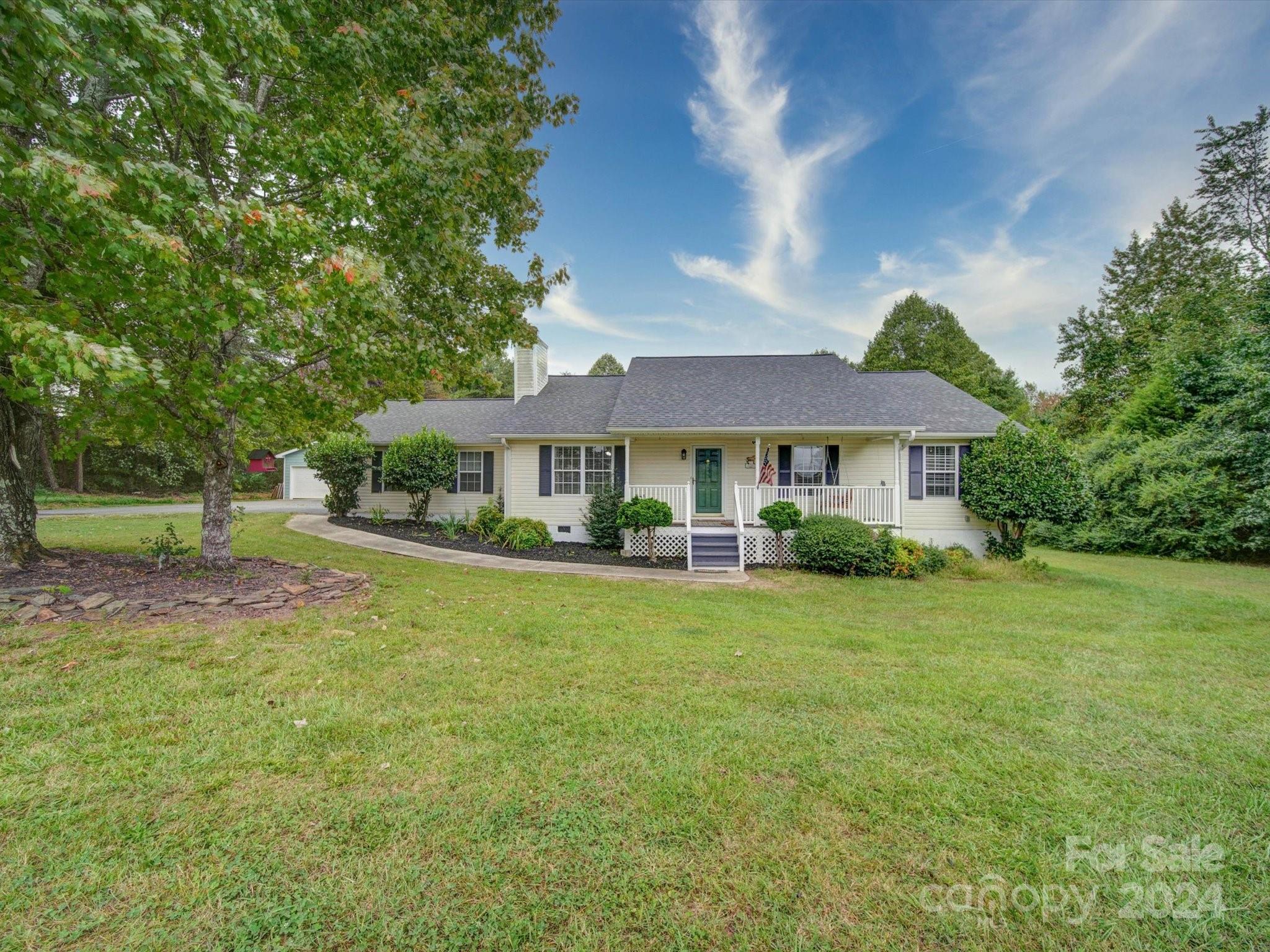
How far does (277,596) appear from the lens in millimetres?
6055

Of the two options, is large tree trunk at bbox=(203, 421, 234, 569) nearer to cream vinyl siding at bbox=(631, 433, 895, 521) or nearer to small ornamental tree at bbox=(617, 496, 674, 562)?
small ornamental tree at bbox=(617, 496, 674, 562)

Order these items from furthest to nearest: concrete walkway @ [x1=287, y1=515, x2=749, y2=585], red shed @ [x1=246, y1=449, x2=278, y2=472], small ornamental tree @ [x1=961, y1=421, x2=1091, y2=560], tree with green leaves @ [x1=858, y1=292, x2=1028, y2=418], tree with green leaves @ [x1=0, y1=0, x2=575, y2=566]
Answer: red shed @ [x1=246, y1=449, x2=278, y2=472]
tree with green leaves @ [x1=858, y1=292, x2=1028, y2=418]
small ornamental tree @ [x1=961, y1=421, x2=1091, y2=560]
concrete walkway @ [x1=287, y1=515, x2=749, y2=585]
tree with green leaves @ [x1=0, y1=0, x2=575, y2=566]

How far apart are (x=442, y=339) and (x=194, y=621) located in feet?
16.1

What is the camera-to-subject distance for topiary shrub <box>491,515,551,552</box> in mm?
12078

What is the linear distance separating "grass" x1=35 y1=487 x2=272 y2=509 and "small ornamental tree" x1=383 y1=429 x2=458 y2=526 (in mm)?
10531

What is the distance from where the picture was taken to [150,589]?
5797 millimetres

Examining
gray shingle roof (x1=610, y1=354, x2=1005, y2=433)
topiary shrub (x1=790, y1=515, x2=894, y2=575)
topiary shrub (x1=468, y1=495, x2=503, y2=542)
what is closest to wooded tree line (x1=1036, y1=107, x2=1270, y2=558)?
gray shingle roof (x1=610, y1=354, x2=1005, y2=433)

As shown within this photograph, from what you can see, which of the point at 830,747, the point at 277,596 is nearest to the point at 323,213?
the point at 277,596

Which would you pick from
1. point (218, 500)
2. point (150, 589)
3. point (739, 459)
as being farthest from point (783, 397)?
point (150, 589)

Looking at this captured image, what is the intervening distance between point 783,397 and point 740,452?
1897mm

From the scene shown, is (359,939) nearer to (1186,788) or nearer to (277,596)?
(1186,788)

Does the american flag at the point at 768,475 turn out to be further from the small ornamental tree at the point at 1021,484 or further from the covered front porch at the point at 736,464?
the small ornamental tree at the point at 1021,484

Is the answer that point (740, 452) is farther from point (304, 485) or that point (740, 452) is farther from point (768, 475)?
point (304, 485)

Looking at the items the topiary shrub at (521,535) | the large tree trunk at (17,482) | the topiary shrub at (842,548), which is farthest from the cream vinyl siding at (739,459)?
the large tree trunk at (17,482)
